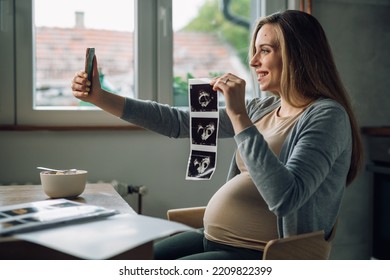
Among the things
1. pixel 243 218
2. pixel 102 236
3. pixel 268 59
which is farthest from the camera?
pixel 268 59

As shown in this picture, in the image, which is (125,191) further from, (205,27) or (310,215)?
(310,215)

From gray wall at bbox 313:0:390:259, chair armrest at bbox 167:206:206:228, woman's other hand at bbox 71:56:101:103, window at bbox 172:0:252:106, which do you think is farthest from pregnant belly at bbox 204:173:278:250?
gray wall at bbox 313:0:390:259

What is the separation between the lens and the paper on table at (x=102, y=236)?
701 mm

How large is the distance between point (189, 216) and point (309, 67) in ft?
1.78

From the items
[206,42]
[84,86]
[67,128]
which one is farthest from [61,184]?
[206,42]

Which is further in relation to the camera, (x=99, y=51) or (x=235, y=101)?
(x=99, y=51)

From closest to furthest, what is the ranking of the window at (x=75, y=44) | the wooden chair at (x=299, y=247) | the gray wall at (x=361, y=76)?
the wooden chair at (x=299, y=247)
the window at (x=75, y=44)
the gray wall at (x=361, y=76)

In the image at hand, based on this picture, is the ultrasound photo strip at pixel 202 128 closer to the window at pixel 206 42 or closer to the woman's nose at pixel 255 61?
the woman's nose at pixel 255 61

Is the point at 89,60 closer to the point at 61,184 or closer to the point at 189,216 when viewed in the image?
the point at 61,184

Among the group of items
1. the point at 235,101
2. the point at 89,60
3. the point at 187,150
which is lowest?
the point at 187,150

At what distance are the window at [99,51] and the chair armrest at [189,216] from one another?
0.88 metres

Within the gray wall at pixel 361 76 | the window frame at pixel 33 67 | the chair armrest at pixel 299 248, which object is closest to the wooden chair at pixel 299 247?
the chair armrest at pixel 299 248

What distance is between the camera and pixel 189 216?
4.56 feet

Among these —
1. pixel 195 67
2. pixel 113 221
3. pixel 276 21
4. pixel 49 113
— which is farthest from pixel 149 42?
pixel 113 221
